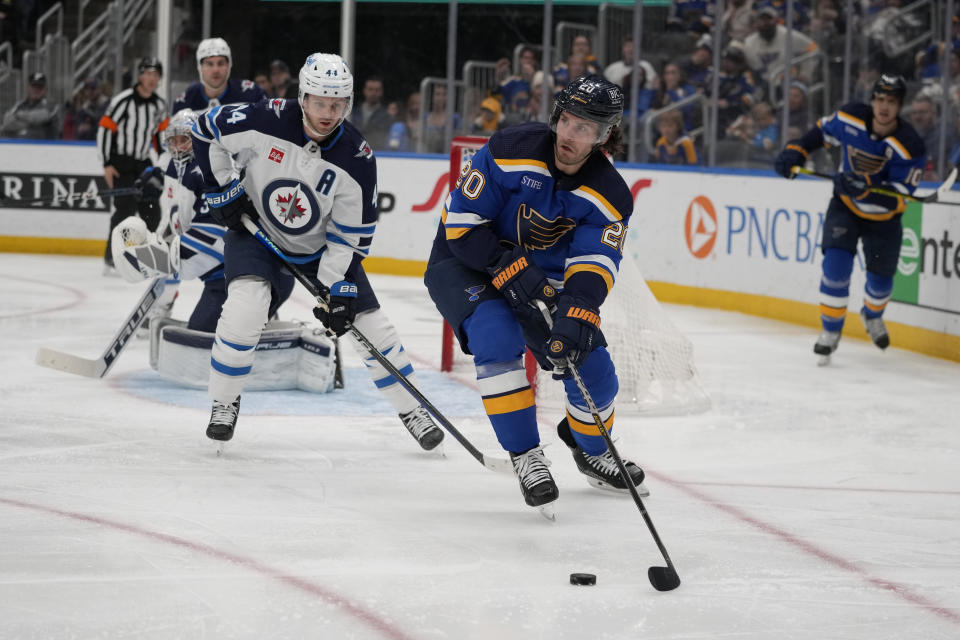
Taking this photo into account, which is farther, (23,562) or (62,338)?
(62,338)

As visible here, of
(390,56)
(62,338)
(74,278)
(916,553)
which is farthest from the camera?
(390,56)

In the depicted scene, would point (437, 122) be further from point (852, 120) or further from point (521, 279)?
point (521, 279)

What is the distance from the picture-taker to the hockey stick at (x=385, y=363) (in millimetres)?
3086

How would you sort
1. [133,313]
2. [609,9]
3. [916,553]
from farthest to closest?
[609,9] → [133,313] → [916,553]

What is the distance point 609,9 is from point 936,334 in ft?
11.3

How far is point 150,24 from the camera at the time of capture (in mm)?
9117

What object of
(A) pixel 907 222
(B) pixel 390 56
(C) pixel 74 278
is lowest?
(C) pixel 74 278

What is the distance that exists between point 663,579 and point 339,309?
1.22m

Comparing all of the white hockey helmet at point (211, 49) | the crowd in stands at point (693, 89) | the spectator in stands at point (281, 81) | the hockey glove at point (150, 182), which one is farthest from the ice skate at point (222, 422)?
the spectator in stands at point (281, 81)

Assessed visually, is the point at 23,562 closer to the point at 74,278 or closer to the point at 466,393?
the point at 466,393

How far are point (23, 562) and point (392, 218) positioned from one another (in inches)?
243

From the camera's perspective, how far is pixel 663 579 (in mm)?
2375

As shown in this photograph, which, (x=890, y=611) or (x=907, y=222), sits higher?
(x=907, y=222)

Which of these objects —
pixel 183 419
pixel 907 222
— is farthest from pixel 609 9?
pixel 183 419
